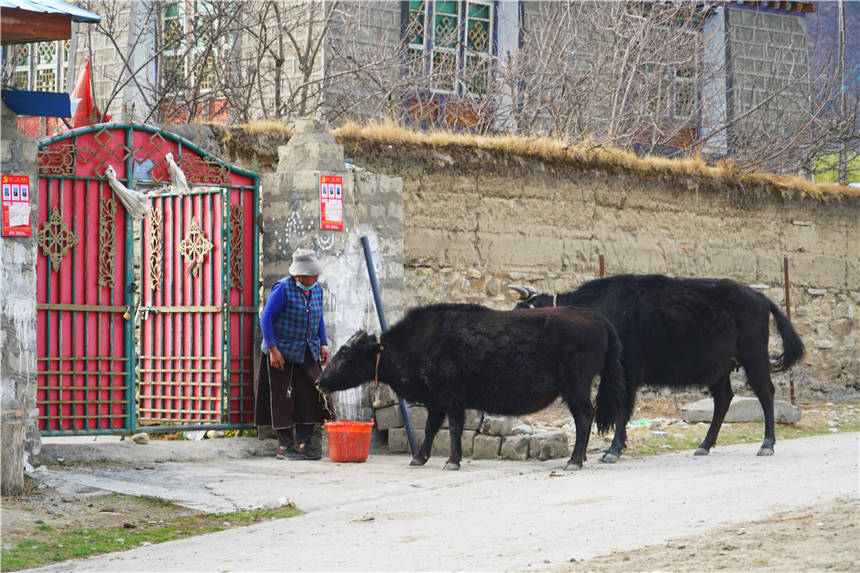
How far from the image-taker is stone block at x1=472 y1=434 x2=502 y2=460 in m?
12.0

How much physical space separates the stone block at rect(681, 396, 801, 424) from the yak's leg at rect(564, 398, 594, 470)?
398 centimetres

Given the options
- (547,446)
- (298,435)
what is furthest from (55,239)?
(547,446)

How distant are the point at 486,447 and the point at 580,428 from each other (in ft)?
3.79

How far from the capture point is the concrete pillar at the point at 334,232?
12242 mm

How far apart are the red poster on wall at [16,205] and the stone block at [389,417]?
3.84 m

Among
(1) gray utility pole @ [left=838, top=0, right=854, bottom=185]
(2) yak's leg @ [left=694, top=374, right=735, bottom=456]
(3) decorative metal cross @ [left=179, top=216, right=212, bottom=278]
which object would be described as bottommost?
(2) yak's leg @ [left=694, top=374, right=735, bottom=456]

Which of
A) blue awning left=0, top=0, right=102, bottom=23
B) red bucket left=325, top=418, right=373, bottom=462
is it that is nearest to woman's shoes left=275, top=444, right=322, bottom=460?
red bucket left=325, top=418, right=373, bottom=462

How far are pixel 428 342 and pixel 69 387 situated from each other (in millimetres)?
3077

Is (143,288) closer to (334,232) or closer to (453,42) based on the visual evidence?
(334,232)

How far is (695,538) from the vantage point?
723 centimetres

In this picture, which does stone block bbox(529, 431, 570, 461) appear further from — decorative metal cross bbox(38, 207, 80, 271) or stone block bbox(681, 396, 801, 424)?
decorative metal cross bbox(38, 207, 80, 271)

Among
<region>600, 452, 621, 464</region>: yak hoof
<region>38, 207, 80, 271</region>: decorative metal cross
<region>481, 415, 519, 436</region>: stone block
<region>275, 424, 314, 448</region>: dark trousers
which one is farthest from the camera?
<region>481, 415, 519, 436</region>: stone block

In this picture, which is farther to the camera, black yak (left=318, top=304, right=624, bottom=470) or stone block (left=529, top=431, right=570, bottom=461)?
stone block (left=529, top=431, right=570, bottom=461)

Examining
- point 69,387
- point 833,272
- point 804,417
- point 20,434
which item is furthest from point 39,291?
point 833,272
